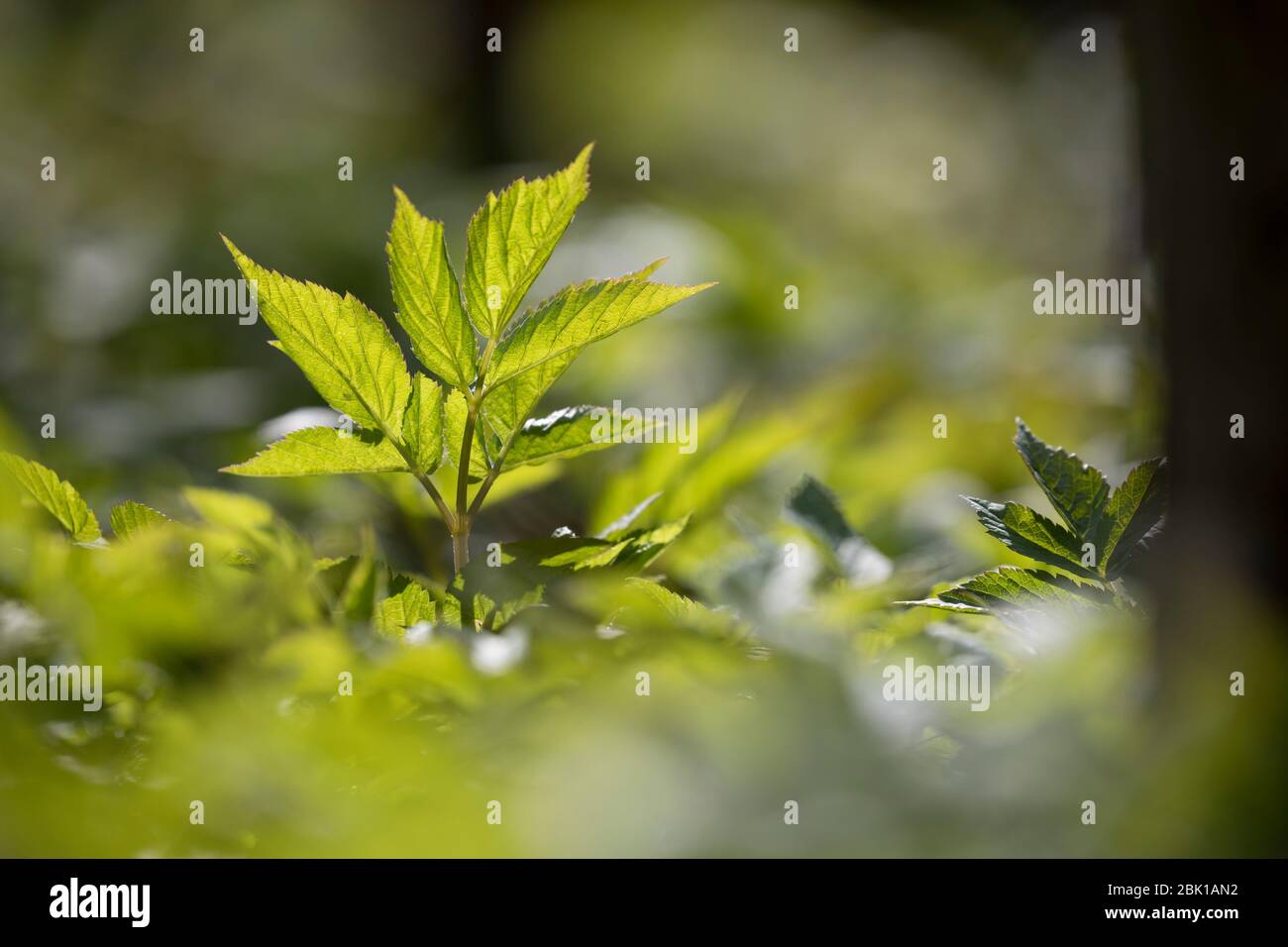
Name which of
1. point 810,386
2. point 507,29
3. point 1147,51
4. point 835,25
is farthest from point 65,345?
point 835,25

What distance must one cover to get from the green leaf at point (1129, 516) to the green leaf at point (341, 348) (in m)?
0.37

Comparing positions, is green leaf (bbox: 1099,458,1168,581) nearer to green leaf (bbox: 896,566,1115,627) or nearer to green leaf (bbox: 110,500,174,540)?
green leaf (bbox: 896,566,1115,627)

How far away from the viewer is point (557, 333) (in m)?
0.58

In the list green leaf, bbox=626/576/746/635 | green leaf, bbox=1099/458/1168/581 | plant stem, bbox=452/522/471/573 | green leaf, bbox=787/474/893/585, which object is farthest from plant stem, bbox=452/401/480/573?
green leaf, bbox=1099/458/1168/581

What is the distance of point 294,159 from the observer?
116 inches

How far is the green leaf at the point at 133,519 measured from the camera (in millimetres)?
574

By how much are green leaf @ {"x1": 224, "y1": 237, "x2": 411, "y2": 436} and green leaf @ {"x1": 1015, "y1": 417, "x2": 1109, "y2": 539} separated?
1.08ft

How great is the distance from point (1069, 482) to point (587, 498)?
61cm

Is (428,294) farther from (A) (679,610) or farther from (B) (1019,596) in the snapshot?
(B) (1019,596)

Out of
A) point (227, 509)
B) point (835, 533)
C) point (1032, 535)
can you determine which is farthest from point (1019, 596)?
point (227, 509)

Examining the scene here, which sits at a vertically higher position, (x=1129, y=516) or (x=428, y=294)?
(x=428, y=294)

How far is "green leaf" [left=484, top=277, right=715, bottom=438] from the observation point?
1.84ft

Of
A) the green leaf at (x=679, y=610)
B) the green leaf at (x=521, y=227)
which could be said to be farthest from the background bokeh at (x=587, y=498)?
the green leaf at (x=521, y=227)
